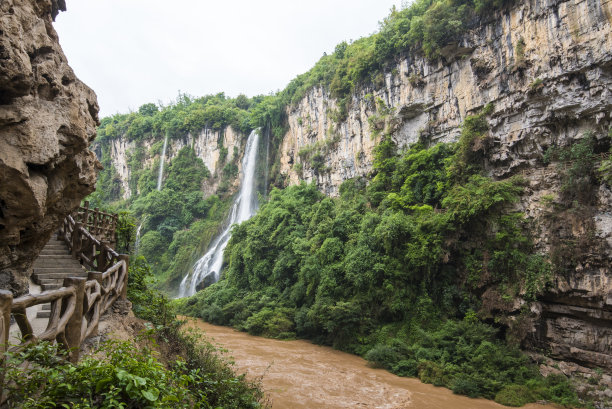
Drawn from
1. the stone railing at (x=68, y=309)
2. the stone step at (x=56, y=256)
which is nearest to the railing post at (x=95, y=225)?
the stone step at (x=56, y=256)

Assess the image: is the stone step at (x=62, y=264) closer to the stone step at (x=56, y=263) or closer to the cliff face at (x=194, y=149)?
the stone step at (x=56, y=263)

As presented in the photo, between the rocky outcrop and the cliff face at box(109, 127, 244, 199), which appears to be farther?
the cliff face at box(109, 127, 244, 199)

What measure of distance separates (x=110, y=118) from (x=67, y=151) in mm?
56991

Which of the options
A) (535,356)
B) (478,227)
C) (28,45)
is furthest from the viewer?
(478,227)

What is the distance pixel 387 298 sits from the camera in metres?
14.8

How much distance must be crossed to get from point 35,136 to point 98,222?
6667mm

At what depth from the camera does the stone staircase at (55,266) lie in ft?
22.1

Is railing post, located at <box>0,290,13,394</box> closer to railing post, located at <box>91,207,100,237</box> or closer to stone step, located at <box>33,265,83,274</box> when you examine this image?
stone step, located at <box>33,265,83,274</box>

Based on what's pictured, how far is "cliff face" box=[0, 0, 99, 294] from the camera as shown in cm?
339

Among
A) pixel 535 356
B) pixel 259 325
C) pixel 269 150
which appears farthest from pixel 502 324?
pixel 269 150

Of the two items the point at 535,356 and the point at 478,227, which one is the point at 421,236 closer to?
the point at 478,227

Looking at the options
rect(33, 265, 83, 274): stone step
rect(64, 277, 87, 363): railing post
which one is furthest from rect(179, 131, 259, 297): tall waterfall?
rect(64, 277, 87, 363): railing post

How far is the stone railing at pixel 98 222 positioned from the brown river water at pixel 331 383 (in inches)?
192

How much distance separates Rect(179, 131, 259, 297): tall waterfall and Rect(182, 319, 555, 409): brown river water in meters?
13.4
